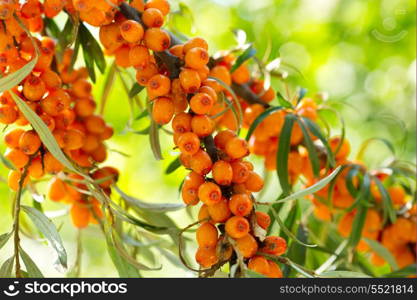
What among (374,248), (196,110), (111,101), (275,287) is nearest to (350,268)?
(374,248)

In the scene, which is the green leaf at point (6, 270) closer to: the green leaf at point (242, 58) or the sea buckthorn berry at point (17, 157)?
the sea buckthorn berry at point (17, 157)

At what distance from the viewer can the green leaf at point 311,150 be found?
111 centimetres

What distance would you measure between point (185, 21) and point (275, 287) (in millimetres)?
637

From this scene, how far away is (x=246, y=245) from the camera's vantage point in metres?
0.79

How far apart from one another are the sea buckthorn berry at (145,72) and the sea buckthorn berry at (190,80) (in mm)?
57

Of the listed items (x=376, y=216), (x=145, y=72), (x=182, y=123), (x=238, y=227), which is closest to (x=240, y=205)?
(x=238, y=227)

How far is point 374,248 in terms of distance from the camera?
4.14ft

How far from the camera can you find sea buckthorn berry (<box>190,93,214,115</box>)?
0.83 m

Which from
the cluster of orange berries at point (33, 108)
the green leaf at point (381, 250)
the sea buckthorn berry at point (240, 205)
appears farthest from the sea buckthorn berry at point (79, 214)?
the green leaf at point (381, 250)

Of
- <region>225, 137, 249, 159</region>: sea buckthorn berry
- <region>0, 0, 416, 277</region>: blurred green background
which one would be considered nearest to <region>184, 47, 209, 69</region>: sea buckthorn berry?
<region>225, 137, 249, 159</region>: sea buckthorn berry

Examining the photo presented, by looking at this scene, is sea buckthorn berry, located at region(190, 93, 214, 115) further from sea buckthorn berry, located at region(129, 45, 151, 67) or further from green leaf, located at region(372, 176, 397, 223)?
green leaf, located at region(372, 176, 397, 223)

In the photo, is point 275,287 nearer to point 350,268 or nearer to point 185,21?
point 350,268

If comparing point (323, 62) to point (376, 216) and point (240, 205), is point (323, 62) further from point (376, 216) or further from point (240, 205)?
point (240, 205)

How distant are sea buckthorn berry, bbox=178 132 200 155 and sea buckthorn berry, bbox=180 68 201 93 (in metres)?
0.07
